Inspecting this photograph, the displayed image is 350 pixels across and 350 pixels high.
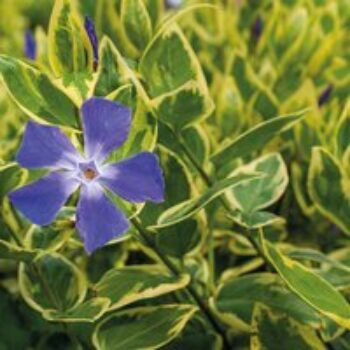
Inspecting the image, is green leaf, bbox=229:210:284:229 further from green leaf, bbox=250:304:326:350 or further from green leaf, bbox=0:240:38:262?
green leaf, bbox=0:240:38:262

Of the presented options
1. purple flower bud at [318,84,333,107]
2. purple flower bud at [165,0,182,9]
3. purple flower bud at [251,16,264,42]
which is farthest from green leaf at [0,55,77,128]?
purple flower bud at [165,0,182,9]

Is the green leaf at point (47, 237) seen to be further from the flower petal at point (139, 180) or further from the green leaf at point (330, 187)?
the green leaf at point (330, 187)

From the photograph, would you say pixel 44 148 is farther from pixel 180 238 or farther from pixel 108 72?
pixel 180 238

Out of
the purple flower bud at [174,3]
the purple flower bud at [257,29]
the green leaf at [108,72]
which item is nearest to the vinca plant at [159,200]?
the green leaf at [108,72]

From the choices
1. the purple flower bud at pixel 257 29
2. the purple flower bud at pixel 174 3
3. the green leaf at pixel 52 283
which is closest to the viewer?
the green leaf at pixel 52 283

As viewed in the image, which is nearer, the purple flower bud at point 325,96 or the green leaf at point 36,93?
the green leaf at point 36,93

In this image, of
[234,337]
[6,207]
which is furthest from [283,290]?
[6,207]

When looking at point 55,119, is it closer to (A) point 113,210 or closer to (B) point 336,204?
(A) point 113,210

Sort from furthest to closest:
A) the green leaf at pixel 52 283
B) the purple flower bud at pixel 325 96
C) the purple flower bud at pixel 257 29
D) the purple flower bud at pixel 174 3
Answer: the purple flower bud at pixel 174 3 → the purple flower bud at pixel 257 29 → the purple flower bud at pixel 325 96 → the green leaf at pixel 52 283
